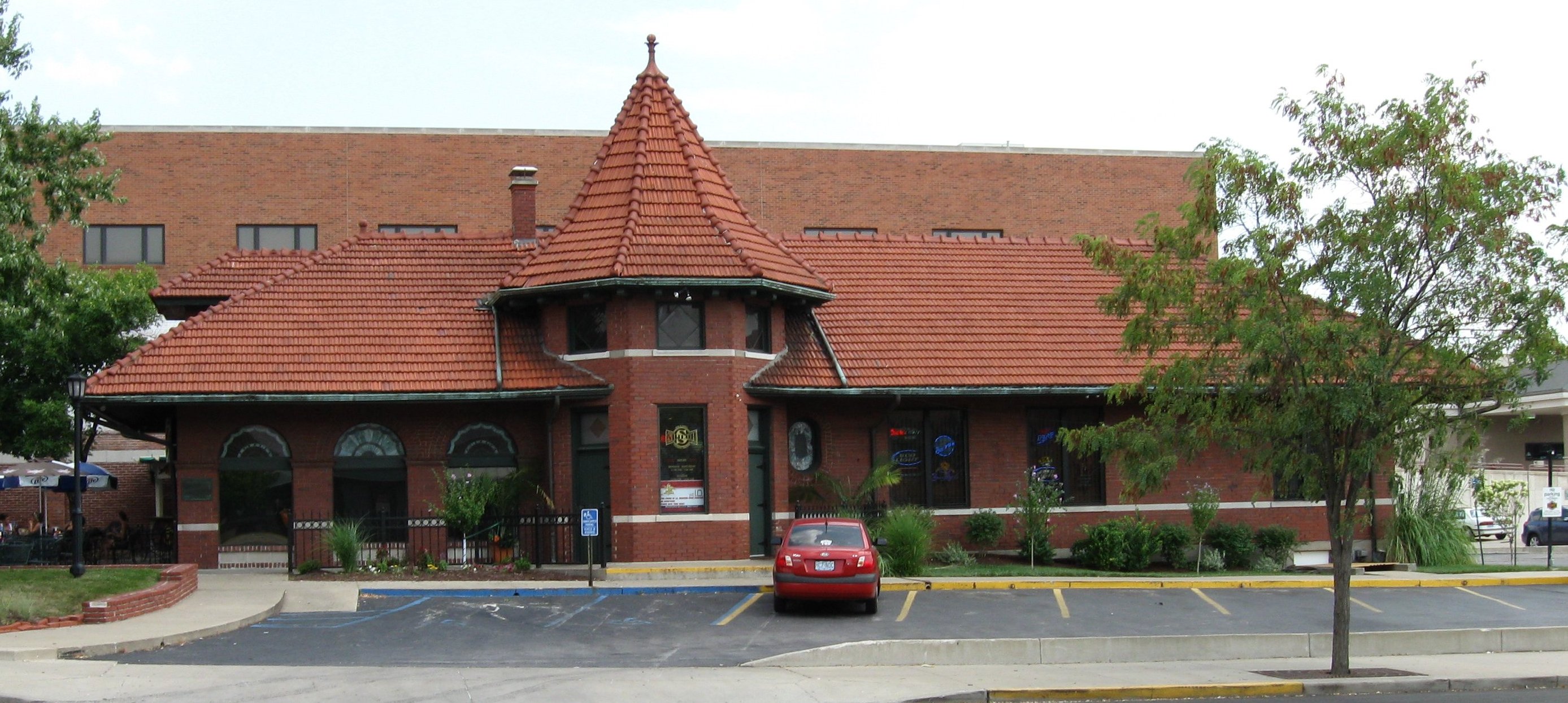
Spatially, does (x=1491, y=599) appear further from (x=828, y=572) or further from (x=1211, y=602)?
(x=828, y=572)

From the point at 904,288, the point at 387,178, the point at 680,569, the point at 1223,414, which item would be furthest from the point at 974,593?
the point at 387,178

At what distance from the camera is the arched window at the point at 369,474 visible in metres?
25.8

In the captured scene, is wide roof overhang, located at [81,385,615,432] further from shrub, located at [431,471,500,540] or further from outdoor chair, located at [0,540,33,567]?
outdoor chair, located at [0,540,33,567]

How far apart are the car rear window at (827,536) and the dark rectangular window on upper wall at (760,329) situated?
17.3 feet

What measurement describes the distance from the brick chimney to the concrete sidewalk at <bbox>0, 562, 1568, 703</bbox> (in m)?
8.79

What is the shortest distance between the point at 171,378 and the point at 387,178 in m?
23.9

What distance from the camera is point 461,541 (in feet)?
82.8

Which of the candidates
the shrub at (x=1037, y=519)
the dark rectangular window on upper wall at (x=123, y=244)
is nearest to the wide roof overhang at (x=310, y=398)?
the shrub at (x=1037, y=519)

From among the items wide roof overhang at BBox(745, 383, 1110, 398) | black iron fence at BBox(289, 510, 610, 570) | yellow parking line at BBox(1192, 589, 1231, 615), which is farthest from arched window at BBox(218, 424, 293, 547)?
yellow parking line at BBox(1192, 589, 1231, 615)

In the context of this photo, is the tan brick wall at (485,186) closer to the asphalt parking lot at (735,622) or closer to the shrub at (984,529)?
the shrub at (984,529)

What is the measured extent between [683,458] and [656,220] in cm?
417

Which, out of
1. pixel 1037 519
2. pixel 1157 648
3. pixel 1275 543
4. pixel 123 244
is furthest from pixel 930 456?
pixel 123 244

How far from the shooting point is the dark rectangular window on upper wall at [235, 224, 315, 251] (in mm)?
46844

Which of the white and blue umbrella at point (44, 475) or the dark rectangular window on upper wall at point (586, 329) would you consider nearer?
the dark rectangular window on upper wall at point (586, 329)
